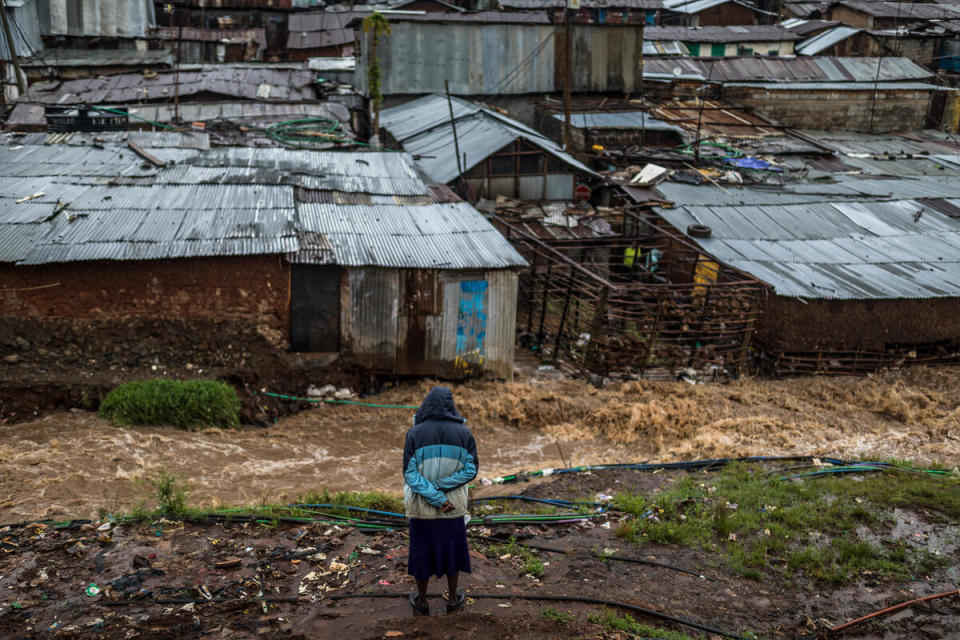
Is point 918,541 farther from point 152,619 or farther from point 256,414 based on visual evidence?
point 256,414

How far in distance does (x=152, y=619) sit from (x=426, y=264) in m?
7.37

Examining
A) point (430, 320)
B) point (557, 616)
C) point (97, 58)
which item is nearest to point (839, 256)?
point (430, 320)

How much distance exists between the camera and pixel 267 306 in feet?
38.0

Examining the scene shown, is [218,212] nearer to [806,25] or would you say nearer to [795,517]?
[795,517]

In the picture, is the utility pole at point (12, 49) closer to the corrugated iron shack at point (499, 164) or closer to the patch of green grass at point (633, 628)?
the corrugated iron shack at point (499, 164)

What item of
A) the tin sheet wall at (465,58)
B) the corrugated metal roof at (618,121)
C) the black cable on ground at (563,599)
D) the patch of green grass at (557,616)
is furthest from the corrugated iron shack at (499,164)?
the patch of green grass at (557,616)

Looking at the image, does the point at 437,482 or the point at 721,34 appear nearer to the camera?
the point at 437,482

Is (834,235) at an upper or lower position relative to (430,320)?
upper

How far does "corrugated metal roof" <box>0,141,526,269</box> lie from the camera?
439 inches

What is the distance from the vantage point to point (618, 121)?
82.2 ft

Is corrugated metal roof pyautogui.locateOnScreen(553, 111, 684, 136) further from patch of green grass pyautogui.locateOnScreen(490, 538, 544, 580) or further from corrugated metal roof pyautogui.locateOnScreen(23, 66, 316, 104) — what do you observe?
patch of green grass pyautogui.locateOnScreen(490, 538, 544, 580)

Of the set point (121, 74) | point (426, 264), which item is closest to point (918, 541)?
point (426, 264)

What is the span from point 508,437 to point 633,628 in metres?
6.30

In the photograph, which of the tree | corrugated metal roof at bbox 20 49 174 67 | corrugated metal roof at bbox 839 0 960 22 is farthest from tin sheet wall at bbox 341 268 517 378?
corrugated metal roof at bbox 839 0 960 22
